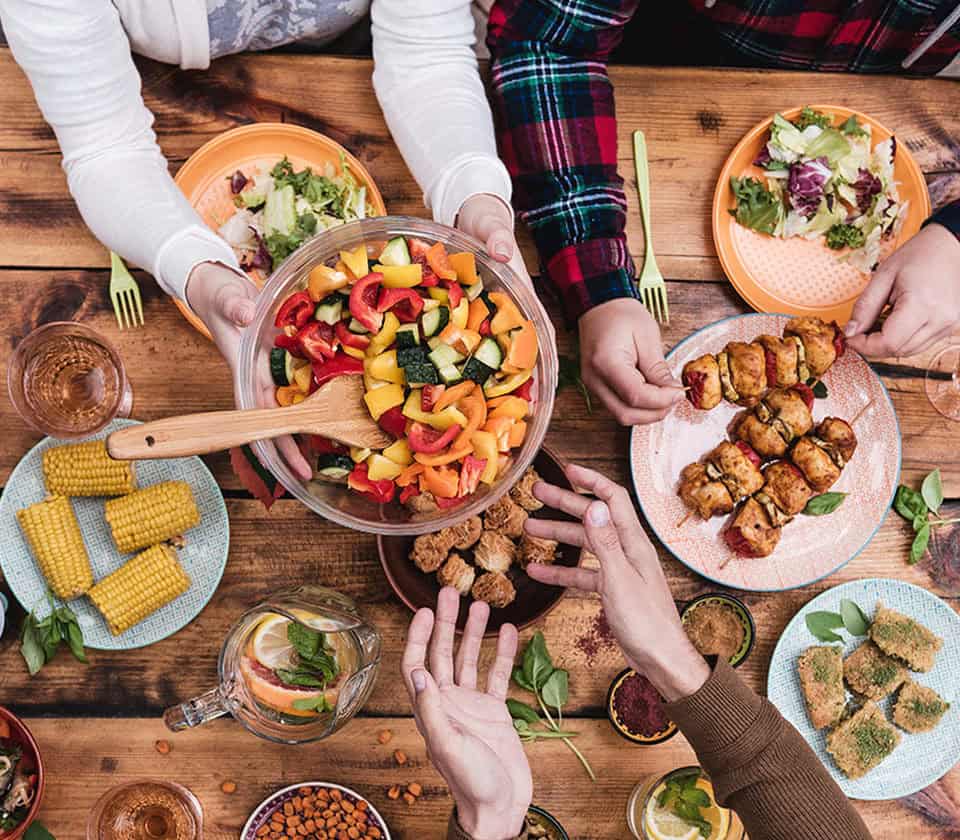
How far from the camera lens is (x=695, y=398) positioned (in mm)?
2422

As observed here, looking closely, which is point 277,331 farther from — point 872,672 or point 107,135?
point 872,672

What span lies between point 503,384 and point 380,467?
306 millimetres

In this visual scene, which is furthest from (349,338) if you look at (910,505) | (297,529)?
(910,505)

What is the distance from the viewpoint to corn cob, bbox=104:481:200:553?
229cm

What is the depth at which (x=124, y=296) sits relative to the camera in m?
2.40

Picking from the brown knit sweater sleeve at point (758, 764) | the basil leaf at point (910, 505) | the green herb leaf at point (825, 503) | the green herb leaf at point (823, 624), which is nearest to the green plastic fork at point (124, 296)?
the brown knit sweater sleeve at point (758, 764)

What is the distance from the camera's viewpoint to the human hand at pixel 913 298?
92.7 inches

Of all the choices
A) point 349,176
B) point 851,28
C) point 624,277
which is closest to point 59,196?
point 349,176

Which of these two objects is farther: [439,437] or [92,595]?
[92,595]

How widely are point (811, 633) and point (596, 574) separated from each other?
723 millimetres

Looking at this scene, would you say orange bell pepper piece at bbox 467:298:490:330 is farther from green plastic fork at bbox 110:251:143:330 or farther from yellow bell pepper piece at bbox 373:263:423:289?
green plastic fork at bbox 110:251:143:330

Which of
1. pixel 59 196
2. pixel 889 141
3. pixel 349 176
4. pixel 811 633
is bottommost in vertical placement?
pixel 811 633

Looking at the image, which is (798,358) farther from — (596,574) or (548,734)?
(548,734)

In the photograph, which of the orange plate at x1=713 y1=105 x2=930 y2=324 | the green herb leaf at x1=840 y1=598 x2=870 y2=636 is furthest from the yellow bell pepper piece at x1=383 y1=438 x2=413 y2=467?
the green herb leaf at x1=840 y1=598 x2=870 y2=636
